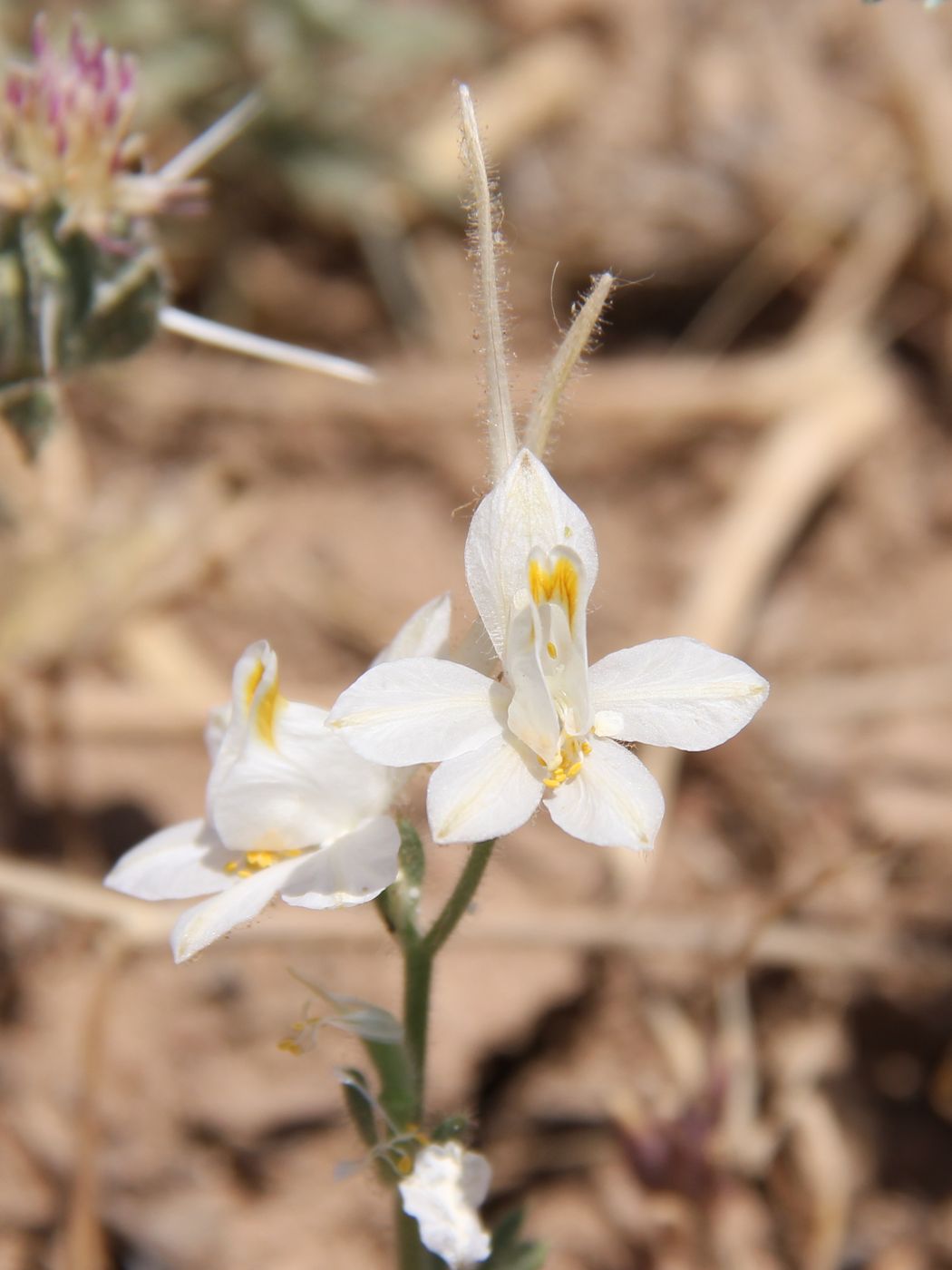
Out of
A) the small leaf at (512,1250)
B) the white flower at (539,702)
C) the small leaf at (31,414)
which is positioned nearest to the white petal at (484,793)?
the white flower at (539,702)

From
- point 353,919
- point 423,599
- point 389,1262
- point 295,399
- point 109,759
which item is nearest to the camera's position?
point 389,1262

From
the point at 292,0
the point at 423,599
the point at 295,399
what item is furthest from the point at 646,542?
the point at 292,0

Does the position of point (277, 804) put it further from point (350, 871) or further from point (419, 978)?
point (419, 978)

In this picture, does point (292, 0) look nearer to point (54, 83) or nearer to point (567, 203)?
point (567, 203)

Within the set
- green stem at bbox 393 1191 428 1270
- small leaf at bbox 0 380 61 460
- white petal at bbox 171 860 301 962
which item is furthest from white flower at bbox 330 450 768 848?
small leaf at bbox 0 380 61 460

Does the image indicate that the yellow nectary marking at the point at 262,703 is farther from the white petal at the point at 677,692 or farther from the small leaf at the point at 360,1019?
the white petal at the point at 677,692

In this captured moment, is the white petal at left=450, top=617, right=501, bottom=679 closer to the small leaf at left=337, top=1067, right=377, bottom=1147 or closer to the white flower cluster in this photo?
the white flower cluster

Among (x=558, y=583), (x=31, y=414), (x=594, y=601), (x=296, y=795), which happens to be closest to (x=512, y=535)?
(x=558, y=583)
